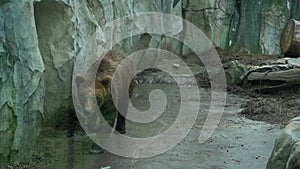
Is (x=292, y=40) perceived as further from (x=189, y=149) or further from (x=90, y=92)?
(x=90, y=92)

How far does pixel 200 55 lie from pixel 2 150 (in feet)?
46.7

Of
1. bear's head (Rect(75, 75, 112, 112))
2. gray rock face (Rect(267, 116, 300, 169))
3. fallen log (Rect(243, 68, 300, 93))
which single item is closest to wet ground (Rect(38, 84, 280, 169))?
bear's head (Rect(75, 75, 112, 112))

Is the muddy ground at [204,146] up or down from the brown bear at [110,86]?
down

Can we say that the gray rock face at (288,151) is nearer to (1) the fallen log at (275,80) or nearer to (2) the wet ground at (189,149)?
(2) the wet ground at (189,149)

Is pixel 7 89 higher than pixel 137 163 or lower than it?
higher

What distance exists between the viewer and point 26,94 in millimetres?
5500

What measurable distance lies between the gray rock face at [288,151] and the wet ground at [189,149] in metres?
1.59

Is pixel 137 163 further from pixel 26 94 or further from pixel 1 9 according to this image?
pixel 1 9

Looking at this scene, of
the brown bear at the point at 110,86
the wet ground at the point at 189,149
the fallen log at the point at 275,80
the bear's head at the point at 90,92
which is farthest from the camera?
the fallen log at the point at 275,80

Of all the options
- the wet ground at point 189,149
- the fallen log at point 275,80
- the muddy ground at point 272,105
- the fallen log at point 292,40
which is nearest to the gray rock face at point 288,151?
the wet ground at point 189,149

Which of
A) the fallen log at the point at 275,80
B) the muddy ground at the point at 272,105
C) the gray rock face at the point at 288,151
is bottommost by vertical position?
the muddy ground at the point at 272,105

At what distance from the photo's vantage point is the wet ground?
5.52 metres

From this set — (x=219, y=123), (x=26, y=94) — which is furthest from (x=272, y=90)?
(x=26, y=94)

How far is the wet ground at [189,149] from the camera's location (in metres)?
5.52
